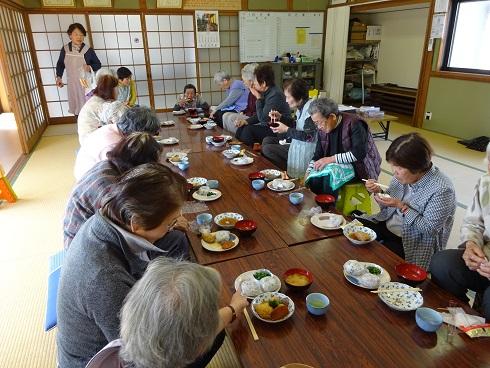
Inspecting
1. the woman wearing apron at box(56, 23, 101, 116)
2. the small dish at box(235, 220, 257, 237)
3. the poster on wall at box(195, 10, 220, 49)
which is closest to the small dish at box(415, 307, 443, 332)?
the small dish at box(235, 220, 257, 237)

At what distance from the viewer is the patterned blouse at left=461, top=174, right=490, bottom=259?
1822 mm

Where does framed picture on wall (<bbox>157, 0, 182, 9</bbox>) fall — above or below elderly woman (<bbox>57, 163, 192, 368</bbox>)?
above

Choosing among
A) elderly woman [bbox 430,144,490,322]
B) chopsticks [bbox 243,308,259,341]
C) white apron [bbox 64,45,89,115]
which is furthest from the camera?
white apron [bbox 64,45,89,115]

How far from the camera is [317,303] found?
1.27 m

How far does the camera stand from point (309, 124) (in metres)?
3.33

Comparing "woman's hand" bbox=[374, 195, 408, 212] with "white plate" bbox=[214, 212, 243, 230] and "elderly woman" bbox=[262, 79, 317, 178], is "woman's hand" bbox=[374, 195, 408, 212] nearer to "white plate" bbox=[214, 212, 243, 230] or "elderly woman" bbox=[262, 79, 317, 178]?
"white plate" bbox=[214, 212, 243, 230]

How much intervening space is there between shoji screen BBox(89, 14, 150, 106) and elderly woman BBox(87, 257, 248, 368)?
7032 mm

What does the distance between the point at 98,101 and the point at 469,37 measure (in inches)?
220

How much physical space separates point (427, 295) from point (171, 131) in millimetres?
3235

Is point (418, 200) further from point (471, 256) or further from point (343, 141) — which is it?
point (343, 141)

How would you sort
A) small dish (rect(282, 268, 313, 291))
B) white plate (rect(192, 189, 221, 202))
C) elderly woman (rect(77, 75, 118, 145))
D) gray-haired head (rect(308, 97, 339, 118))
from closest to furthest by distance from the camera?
small dish (rect(282, 268, 313, 291)) → white plate (rect(192, 189, 221, 202)) → gray-haired head (rect(308, 97, 339, 118)) → elderly woman (rect(77, 75, 118, 145))

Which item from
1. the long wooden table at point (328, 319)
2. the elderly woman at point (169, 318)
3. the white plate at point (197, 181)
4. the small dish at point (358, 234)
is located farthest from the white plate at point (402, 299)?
the white plate at point (197, 181)

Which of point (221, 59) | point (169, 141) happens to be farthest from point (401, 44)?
point (169, 141)

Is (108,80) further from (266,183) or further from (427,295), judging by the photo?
(427,295)
